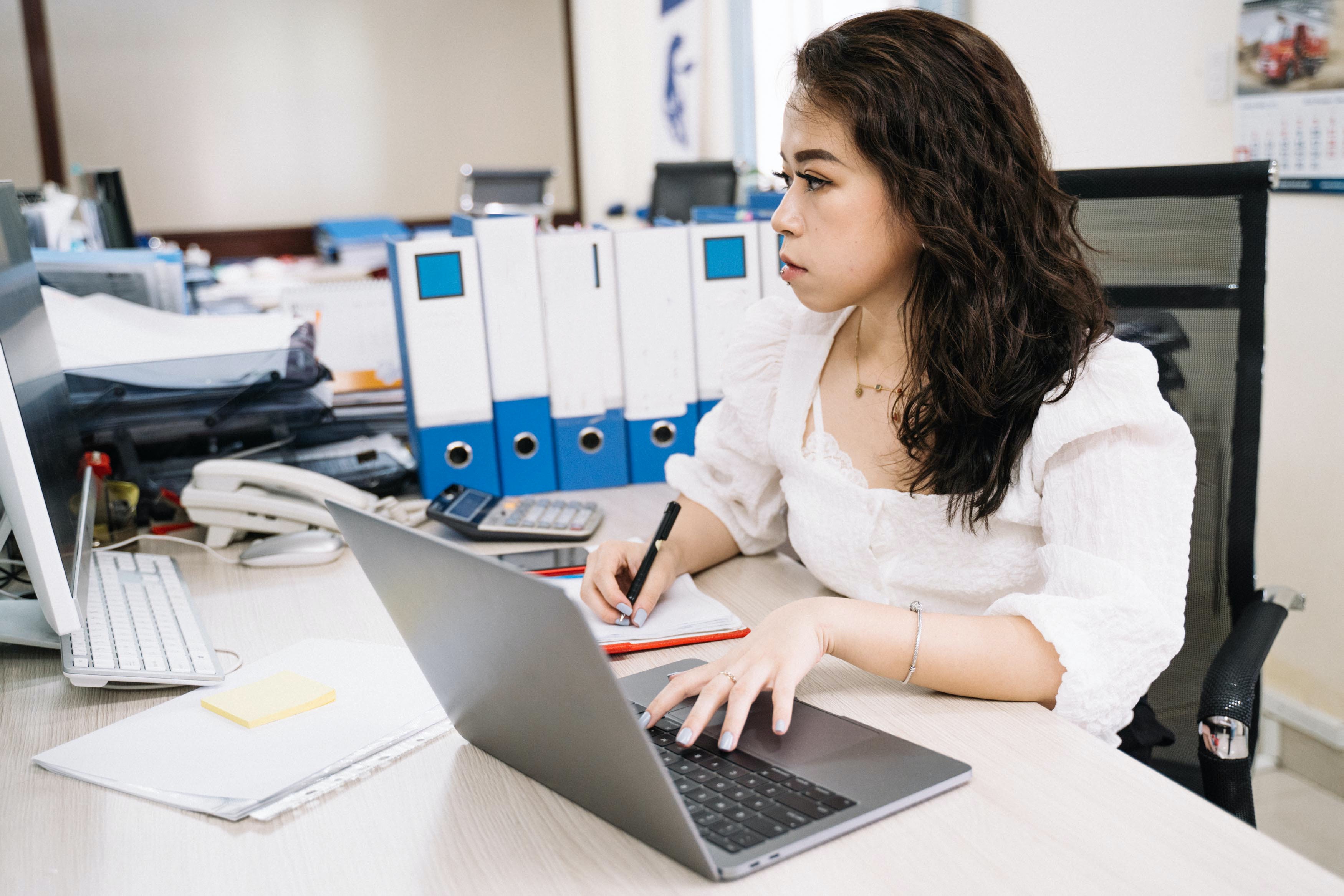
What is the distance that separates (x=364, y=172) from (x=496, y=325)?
16.5 feet

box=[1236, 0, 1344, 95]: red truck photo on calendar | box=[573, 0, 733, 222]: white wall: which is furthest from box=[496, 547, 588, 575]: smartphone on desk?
box=[573, 0, 733, 222]: white wall

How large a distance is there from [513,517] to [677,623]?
Result: 1.37 ft

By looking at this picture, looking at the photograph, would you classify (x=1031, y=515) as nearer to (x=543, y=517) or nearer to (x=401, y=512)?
(x=543, y=517)

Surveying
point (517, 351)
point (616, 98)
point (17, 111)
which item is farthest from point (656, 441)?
point (17, 111)

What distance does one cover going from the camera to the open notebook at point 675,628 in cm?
99

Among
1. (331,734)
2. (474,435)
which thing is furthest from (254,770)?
(474,435)

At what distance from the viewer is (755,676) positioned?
0.79m

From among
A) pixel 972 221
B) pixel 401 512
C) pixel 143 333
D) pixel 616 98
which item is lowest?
pixel 401 512

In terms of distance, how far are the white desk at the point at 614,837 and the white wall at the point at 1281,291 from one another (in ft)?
4.01

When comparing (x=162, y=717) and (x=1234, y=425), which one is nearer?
(x=162, y=717)

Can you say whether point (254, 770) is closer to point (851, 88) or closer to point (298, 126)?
point (851, 88)

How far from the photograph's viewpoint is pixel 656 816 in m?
0.63

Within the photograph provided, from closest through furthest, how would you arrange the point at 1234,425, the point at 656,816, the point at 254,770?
the point at 656,816 < the point at 254,770 < the point at 1234,425

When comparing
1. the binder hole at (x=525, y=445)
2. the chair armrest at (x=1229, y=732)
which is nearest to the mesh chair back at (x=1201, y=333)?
the chair armrest at (x=1229, y=732)
